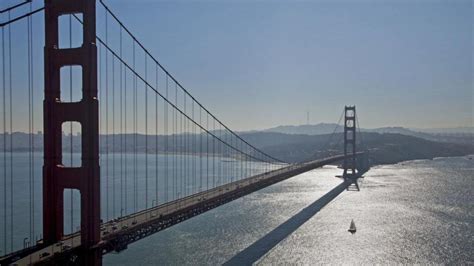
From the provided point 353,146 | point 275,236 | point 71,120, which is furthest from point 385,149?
point 71,120

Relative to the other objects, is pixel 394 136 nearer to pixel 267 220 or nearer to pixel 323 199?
pixel 323 199

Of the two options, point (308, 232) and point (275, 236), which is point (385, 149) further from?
point (275, 236)

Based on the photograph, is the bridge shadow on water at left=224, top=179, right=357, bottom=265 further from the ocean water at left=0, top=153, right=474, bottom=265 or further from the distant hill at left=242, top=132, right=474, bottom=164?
the distant hill at left=242, top=132, right=474, bottom=164

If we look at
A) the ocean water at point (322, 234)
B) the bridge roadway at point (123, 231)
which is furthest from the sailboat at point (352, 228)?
the bridge roadway at point (123, 231)

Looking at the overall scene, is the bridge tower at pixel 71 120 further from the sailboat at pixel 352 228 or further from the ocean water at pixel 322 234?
the sailboat at pixel 352 228

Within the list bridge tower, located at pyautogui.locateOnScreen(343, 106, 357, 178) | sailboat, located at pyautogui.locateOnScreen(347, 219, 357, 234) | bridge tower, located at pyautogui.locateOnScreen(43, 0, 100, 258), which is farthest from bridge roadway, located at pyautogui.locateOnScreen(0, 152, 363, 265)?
bridge tower, located at pyautogui.locateOnScreen(343, 106, 357, 178)

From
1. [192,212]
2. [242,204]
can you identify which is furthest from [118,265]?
[242,204]
